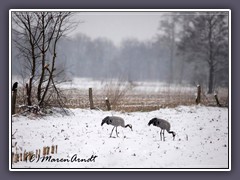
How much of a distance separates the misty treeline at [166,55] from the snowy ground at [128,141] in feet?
2.54

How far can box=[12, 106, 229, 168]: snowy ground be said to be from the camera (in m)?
6.86

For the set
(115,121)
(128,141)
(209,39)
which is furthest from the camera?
(209,39)

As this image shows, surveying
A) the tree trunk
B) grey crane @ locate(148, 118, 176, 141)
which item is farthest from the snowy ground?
the tree trunk

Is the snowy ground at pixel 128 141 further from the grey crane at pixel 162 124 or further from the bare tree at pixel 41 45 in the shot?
the bare tree at pixel 41 45

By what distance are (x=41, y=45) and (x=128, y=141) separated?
2.51 m

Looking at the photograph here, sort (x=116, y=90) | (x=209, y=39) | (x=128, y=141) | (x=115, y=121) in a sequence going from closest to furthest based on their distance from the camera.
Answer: (x=128, y=141) → (x=115, y=121) → (x=209, y=39) → (x=116, y=90)

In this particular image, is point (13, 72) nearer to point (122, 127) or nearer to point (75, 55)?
point (75, 55)

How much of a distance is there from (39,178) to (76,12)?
3234mm

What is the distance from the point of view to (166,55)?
24.5ft

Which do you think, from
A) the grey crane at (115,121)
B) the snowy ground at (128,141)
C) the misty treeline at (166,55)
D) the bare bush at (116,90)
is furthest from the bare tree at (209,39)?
the grey crane at (115,121)

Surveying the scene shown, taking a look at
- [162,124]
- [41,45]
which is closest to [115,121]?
[162,124]

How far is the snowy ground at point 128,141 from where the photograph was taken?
22.5 ft

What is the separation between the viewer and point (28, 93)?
709cm

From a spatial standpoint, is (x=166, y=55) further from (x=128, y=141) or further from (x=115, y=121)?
(x=128, y=141)
